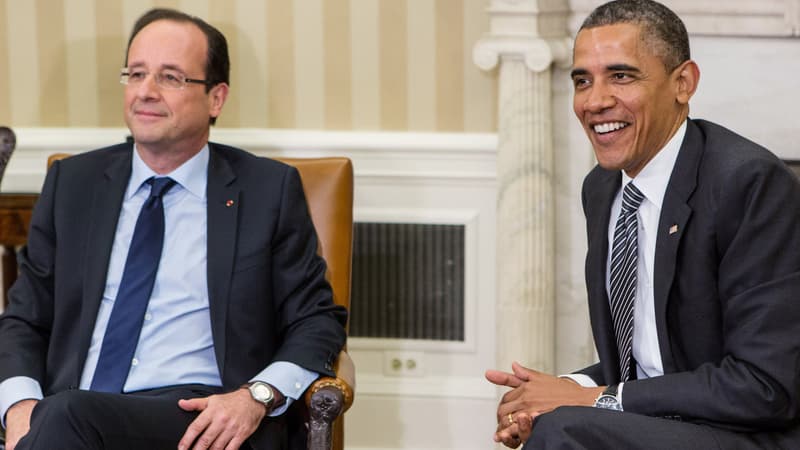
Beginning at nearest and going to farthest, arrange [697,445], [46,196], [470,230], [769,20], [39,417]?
[697,445] < [39,417] < [46,196] < [769,20] < [470,230]

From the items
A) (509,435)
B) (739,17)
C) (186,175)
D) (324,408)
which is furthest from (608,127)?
(739,17)

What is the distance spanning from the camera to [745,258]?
2270 mm

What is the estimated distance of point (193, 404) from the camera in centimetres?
272

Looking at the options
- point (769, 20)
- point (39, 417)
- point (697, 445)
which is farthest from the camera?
point (769, 20)

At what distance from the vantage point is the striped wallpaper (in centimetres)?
393

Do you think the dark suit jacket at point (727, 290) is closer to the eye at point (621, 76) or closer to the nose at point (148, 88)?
the eye at point (621, 76)

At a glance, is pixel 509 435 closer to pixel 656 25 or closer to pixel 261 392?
pixel 261 392

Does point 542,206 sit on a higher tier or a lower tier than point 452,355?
higher

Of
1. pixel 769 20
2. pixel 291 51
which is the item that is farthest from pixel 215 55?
pixel 769 20

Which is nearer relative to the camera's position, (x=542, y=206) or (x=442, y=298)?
(x=542, y=206)

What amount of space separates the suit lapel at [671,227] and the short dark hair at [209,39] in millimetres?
1257

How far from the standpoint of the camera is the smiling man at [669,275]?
2225 millimetres

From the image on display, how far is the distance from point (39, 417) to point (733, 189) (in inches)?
57.9

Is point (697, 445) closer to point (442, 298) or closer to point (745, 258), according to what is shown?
point (745, 258)
